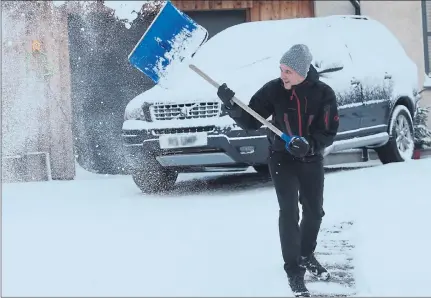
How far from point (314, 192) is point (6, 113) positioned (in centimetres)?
855

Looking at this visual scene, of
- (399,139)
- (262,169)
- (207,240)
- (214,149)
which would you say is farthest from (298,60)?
(262,169)

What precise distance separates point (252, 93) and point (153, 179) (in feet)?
4.79

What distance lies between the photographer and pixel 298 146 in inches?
198

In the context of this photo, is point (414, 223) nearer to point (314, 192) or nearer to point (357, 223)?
point (357, 223)

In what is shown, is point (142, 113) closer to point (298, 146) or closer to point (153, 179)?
point (153, 179)

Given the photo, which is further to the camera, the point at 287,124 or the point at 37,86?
the point at 37,86

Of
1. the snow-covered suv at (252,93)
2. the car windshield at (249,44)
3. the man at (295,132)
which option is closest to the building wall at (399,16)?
the snow-covered suv at (252,93)

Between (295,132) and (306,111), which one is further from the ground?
(306,111)

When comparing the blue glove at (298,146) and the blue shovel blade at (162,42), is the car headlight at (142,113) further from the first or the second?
the blue glove at (298,146)

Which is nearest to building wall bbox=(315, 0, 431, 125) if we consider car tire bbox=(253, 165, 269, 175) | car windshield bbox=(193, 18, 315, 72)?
car tire bbox=(253, 165, 269, 175)

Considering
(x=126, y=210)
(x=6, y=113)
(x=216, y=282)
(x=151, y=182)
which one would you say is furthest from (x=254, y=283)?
(x=6, y=113)

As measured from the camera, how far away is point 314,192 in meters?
5.30

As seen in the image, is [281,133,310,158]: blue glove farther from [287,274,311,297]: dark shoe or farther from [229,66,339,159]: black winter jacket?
[287,274,311,297]: dark shoe

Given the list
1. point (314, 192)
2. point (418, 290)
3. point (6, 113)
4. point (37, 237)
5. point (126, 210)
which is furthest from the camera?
point (6, 113)
